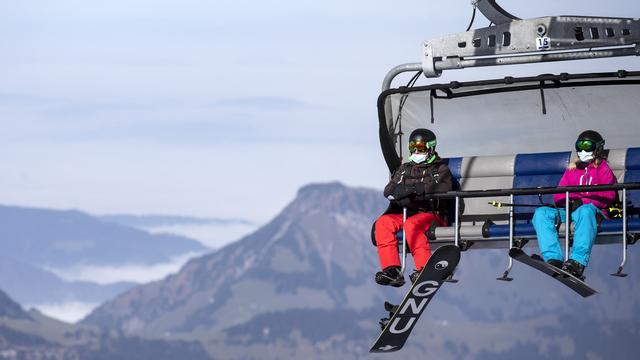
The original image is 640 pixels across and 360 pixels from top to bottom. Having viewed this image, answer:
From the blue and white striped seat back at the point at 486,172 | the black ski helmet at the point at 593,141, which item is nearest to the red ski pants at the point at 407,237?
the blue and white striped seat back at the point at 486,172

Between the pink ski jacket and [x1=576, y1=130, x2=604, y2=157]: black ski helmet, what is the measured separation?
0.64 ft

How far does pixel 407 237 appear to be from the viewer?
21.8 meters

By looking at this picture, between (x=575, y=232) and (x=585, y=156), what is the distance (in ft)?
4.11

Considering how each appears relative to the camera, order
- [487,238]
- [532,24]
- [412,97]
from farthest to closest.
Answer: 1. [412,97]
2. [487,238]
3. [532,24]

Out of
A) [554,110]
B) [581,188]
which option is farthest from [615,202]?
[554,110]

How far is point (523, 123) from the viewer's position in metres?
23.3

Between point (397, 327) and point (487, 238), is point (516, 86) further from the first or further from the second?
point (397, 327)

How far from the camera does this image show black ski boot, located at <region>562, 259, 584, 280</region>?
20.1 m

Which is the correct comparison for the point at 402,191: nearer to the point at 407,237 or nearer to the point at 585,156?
the point at 407,237

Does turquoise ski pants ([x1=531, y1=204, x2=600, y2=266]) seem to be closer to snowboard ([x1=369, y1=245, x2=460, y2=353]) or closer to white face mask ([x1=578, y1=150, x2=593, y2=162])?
white face mask ([x1=578, y1=150, x2=593, y2=162])

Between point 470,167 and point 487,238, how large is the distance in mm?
2929

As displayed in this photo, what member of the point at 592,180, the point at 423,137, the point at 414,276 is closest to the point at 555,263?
the point at 592,180

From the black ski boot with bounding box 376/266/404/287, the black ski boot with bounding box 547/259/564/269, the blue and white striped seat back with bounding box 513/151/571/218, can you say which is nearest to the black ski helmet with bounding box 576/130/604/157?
the black ski boot with bounding box 547/259/564/269

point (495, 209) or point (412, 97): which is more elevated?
point (412, 97)
